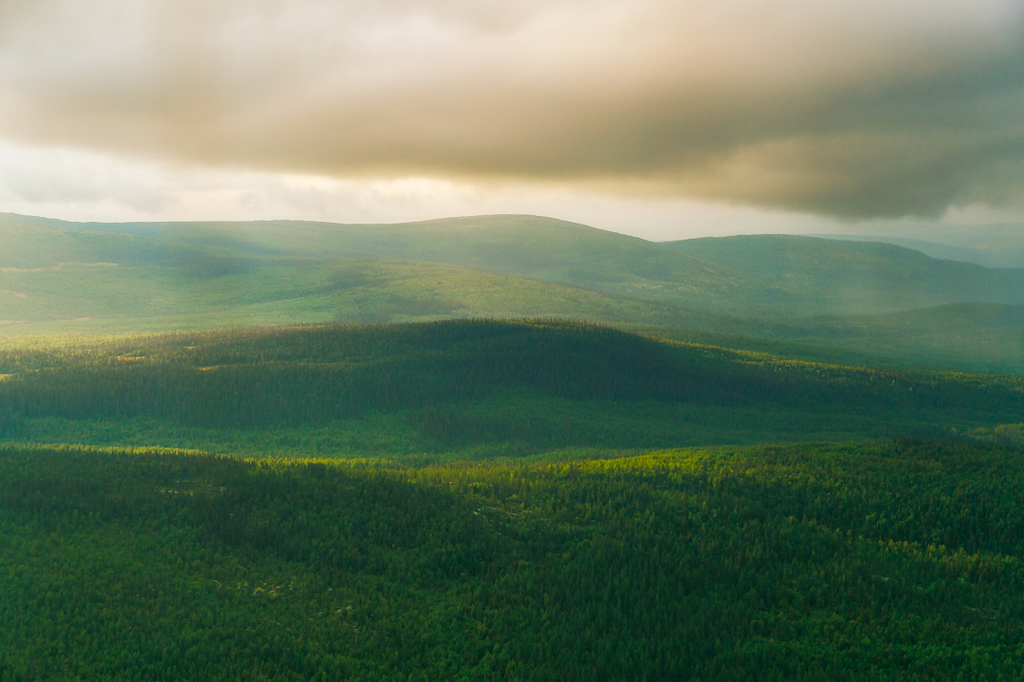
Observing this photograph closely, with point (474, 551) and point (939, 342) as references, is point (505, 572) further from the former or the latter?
point (939, 342)

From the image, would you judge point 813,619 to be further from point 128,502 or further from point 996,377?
point 996,377

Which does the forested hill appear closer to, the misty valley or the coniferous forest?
the misty valley

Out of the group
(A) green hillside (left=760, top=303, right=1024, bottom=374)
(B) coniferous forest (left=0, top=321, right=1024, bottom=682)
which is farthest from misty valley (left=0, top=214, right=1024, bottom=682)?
(A) green hillside (left=760, top=303, right=1024, bottom=374)

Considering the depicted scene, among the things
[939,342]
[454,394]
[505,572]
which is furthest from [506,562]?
[939,342]

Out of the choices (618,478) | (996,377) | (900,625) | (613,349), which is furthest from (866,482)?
(996,377)

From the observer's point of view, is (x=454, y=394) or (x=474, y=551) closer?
(x=474, y=551)

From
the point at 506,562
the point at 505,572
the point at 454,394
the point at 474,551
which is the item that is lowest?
the point at 505,572
